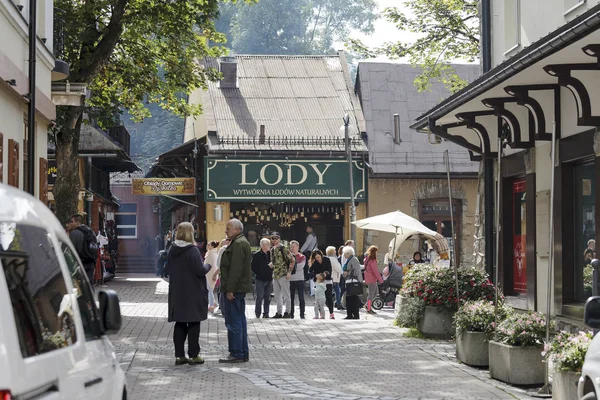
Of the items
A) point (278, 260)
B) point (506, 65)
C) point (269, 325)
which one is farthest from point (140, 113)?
point (506, 65)

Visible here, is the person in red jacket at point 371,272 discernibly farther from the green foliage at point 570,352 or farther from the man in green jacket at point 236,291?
the green foliage at point 570,352

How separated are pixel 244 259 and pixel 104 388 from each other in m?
8.50

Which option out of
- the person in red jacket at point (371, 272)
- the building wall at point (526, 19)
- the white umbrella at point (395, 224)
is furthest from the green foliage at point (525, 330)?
the white umbrella at point (395, 224)

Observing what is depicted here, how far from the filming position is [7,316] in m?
4.10

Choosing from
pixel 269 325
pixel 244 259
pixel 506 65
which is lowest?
pixel 269 325

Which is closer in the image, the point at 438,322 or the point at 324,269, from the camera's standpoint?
the point at 438,322

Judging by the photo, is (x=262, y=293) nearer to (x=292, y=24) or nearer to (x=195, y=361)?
(x=195, y=361)

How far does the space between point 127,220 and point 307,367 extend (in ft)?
192

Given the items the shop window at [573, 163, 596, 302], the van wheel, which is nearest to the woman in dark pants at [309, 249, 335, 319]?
the van wheel

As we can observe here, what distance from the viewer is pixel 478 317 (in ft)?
44.2

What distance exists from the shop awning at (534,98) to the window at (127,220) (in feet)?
174

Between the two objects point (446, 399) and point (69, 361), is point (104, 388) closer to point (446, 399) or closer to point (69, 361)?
point (69, 361)

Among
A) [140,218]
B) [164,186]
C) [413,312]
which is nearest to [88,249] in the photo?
[413,312]

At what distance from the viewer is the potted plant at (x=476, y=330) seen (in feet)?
43.8
